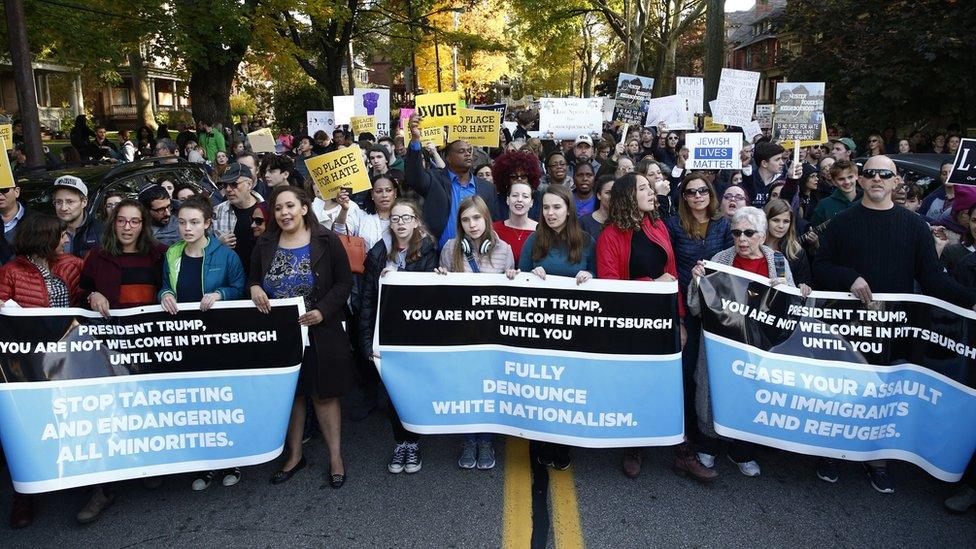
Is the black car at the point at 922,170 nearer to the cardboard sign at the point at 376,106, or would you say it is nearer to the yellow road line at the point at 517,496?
the yellow road line at the point at 517,496

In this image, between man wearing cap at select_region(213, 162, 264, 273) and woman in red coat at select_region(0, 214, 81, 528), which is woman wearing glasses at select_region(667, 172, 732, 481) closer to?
man wearing cap at select_region(213, 162, 264, 273)

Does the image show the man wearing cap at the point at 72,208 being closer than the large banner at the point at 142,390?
No

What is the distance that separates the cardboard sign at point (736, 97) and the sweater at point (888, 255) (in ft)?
22.6

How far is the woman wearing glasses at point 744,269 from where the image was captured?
429 cm

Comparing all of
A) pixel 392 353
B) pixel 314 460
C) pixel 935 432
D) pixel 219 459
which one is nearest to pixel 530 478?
pixel 392 353

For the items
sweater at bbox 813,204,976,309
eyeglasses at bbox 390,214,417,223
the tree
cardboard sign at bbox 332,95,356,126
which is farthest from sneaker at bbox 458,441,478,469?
the tree

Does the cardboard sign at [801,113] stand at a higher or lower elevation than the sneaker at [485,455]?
higher

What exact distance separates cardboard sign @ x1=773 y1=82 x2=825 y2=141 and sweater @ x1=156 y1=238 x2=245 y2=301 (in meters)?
6.97

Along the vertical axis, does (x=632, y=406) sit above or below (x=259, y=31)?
below

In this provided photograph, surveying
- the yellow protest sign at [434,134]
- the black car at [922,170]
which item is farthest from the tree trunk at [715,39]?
the yellow protest sign at [434,134]

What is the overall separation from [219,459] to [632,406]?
7.99 feet

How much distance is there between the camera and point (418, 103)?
776 centimetres

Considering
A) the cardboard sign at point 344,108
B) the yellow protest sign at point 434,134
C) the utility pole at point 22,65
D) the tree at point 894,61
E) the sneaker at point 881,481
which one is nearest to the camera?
the sneaker at point 881,481

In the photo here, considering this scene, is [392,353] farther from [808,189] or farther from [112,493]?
[808,189]
